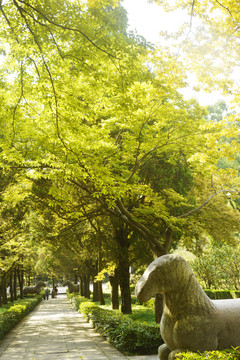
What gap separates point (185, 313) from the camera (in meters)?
4.08

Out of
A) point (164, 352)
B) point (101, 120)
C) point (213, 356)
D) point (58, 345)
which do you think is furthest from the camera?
point (58, 345)

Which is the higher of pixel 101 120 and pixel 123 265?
pixel 101 120

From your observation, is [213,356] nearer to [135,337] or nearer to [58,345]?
[135,337]

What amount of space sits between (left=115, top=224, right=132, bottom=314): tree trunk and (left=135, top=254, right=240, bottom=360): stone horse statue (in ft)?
32.2

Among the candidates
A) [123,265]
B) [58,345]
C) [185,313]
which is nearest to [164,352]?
[185,313]

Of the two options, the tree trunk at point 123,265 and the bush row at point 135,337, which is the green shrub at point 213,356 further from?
the tree trunk at point 123,265

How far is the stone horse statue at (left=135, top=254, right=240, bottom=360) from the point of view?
13.1 feet

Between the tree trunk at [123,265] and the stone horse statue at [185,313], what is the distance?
32.2ft

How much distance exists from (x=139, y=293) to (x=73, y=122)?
468 centimetres

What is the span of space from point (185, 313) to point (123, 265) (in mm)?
10403

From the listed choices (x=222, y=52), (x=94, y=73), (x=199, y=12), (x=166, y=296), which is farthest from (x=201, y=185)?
(x=166, y=296)

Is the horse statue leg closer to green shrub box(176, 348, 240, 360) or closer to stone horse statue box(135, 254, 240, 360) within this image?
stone horse statue box(135, 254, 240, 360)

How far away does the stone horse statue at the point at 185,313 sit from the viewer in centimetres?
398

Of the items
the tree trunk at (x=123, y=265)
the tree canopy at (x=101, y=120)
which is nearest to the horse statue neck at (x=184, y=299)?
the tree canopy at (x=101, y=120)
